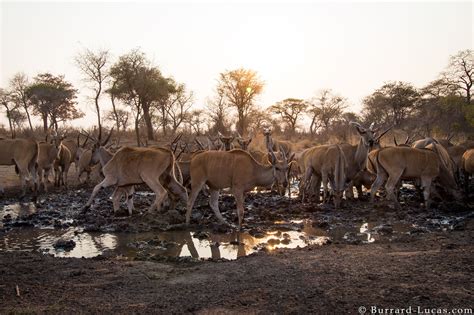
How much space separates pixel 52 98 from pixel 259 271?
152ft

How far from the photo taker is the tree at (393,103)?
153 feet

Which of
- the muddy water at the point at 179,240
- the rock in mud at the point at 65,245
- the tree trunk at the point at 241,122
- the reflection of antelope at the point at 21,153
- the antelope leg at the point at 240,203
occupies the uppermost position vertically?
the tree trunk at the point at 241,122

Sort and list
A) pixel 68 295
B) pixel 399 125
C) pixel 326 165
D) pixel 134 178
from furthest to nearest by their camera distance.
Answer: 1. pixel 399 125
2. pixel 326 165
3. pixel 134 178
4. pixel 68 295

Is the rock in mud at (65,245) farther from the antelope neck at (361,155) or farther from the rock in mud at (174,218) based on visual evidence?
the antelope neck at (361,155)

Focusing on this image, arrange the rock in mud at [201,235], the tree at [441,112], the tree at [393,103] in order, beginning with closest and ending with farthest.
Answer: the rock in mud at [201,235] < the tree at [441,112] < the tree at [393,103]

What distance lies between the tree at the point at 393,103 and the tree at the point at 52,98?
31504 mm

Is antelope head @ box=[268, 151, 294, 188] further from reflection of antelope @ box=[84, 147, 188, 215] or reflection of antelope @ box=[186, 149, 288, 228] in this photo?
reflection of antelope @ box=[84, 147, 188, 215]

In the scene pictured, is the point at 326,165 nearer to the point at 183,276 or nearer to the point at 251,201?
the point at 251,201

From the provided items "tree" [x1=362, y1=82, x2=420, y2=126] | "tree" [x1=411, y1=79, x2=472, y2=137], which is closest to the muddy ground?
"tree" [x1=411, y1=79, x2=472, y2=137]

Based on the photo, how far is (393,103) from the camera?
4747cm

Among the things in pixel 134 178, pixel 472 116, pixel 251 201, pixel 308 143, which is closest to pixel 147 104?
pixel 308 143

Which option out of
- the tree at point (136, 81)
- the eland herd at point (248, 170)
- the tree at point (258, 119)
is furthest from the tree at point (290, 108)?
the eland herd at point (248, 170)

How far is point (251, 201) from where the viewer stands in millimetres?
16359

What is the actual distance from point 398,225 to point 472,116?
25.4 meters
